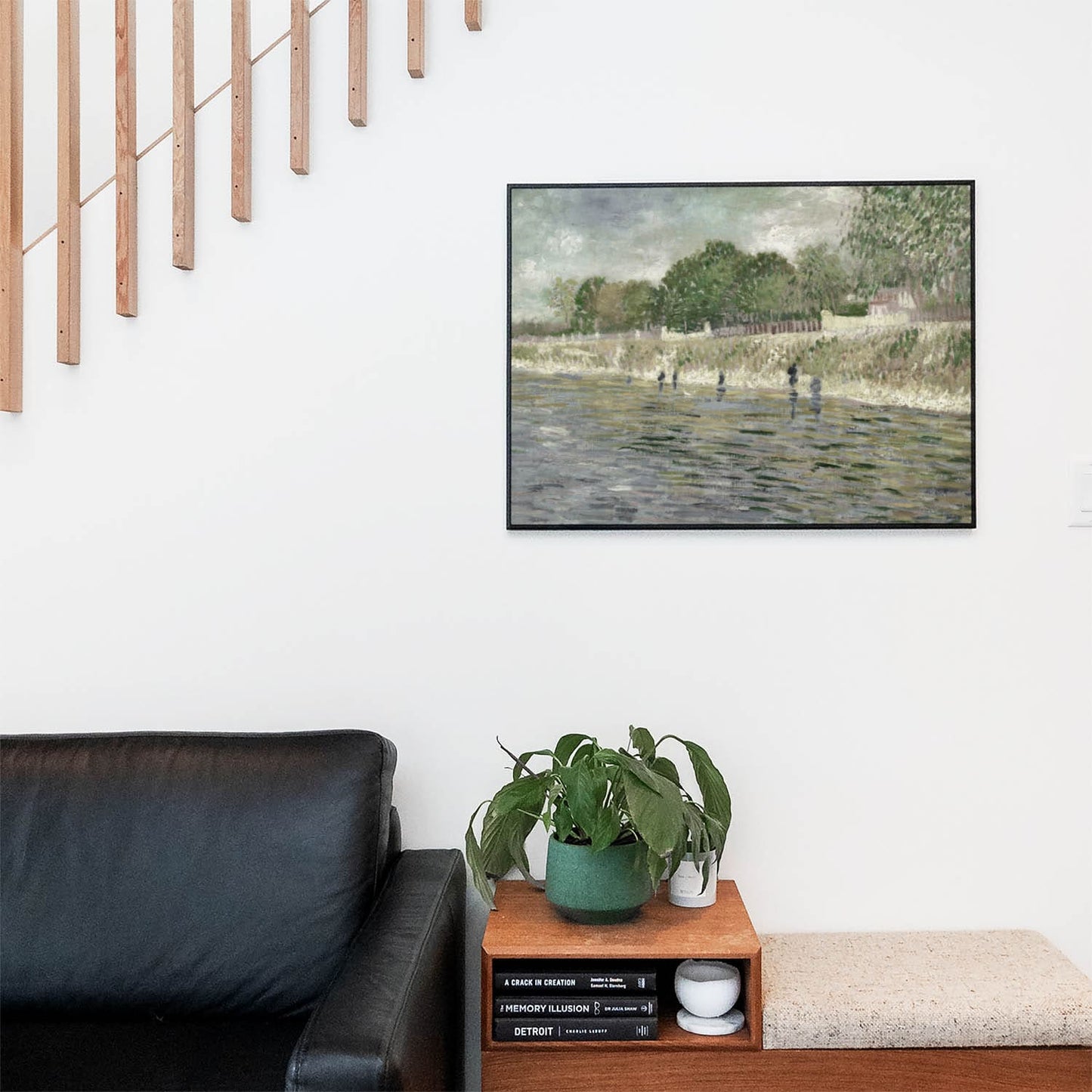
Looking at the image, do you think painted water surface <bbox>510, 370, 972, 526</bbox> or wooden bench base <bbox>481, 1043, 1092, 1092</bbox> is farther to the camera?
painted water surface <bbox>510, 370, 972, 526</bbox>

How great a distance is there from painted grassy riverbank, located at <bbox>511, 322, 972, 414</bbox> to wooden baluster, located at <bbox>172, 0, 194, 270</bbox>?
71cm

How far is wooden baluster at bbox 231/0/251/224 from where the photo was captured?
82.1 inches

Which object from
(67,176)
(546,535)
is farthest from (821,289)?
(67,176)

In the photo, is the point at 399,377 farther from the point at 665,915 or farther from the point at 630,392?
the point at 665,915

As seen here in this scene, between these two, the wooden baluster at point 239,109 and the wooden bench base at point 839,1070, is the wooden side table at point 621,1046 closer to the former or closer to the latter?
the wooden bench base at point 839,1070

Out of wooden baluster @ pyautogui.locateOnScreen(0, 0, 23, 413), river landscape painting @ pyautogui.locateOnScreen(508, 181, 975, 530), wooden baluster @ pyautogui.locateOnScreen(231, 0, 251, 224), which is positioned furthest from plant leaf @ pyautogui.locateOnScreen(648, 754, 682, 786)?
wooden baluster @ pyautogui.locateOnScreen(0, 0, 23, 413)

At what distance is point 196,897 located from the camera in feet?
5.89

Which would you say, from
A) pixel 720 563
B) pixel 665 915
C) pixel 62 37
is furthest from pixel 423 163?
pixel 665 915

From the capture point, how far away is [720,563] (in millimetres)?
2133

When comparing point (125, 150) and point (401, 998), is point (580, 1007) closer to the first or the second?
point (401, 998)

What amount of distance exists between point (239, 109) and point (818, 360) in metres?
1.28

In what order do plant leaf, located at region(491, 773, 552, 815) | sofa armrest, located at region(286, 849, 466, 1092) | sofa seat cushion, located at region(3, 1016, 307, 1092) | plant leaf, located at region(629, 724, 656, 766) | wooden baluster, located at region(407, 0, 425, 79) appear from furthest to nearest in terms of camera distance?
1. wooden baluster, located at region(407, 0, 425, 79)
2. plant leaf, located at region(629, 724, 656, 766)
3. plant leaf, located at region(491, 773, 552, 815)
4. sofa seat cushion, located at region(3, 1016, 307, 1092)
5. sofa armrest, located at region(286, 849, 466, 1092)

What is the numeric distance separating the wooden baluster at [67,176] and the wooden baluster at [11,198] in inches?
3.4

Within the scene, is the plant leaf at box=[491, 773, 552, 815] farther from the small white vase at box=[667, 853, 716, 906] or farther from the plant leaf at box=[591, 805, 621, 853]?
the small white vase at box=[667, 853, 716, 906]
